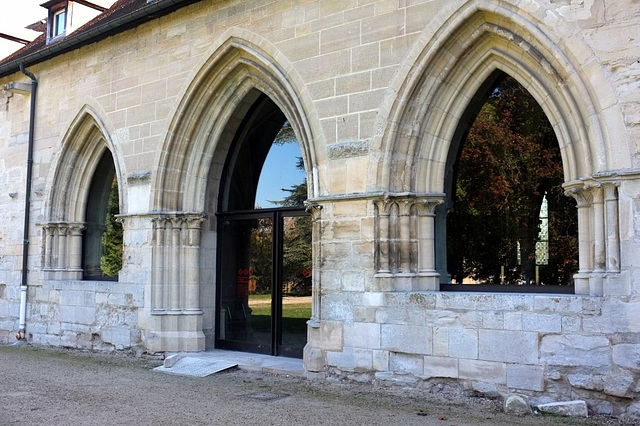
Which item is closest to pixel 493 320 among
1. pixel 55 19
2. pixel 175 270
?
pixel 175 270

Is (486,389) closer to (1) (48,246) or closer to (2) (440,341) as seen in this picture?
(2) (440,341)

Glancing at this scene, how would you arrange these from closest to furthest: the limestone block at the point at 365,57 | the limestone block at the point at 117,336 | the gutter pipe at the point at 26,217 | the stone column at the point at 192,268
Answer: the limestone block at the point at 365,57
the stone column at the point at 192,268
the limestone block at the point at 117,336
the gutter pipe at the point at 26,217

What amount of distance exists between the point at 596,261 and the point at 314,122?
346 cm

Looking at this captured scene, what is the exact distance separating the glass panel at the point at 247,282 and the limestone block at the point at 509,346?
3.54m

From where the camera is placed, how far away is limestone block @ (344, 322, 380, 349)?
727cm

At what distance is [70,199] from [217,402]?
604cm

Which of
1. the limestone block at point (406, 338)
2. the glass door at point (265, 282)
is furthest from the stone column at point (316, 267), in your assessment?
the glass door at point (265, 282)

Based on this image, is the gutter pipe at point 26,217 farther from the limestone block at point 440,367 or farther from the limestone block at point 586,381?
the limestone block at point 586,381

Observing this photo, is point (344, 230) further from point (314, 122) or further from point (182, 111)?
point (182, 111)

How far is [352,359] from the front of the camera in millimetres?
7410

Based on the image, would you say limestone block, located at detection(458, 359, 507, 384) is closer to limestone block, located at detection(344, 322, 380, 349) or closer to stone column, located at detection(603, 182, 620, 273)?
limestone block, located at detection(344, 322, 380, 349)

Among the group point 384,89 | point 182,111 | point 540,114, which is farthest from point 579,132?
point 182,111

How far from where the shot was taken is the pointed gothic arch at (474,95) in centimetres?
620

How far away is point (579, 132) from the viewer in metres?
6.38
